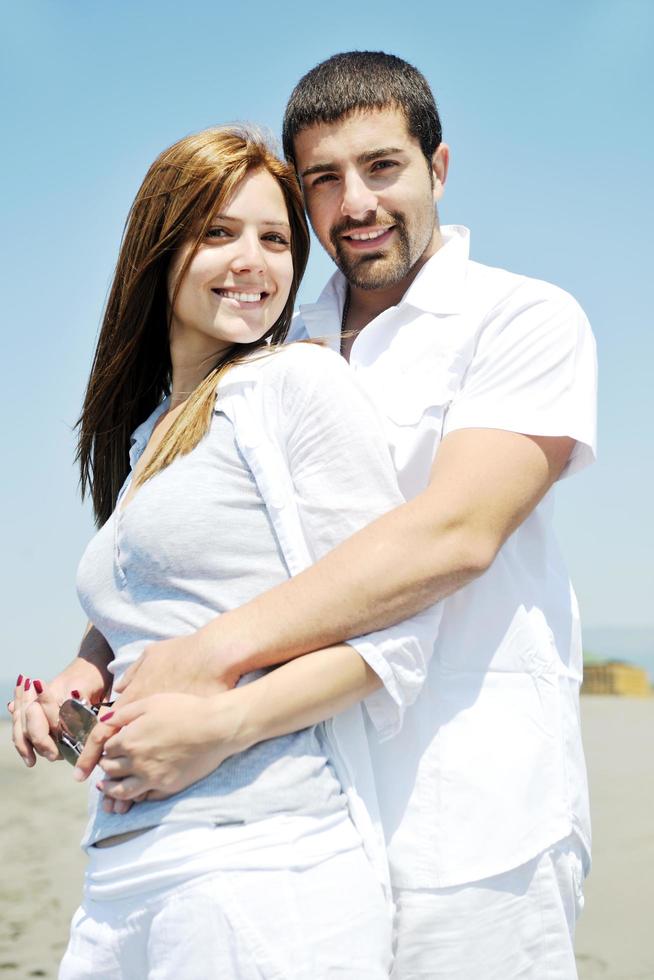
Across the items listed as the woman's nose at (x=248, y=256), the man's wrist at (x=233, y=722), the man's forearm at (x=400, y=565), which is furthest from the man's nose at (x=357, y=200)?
the man's wrist at (x=233, y=722)

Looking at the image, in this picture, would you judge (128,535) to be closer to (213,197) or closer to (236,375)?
(236,375)

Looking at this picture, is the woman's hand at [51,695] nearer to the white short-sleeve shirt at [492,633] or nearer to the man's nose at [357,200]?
the white short-sleeve shirt at [492,633]

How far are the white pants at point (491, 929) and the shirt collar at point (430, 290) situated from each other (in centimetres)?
119

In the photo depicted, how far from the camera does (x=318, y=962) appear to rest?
169cm

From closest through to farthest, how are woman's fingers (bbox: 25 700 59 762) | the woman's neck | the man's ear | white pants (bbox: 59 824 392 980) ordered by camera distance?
white pants (bbox: 59 824 392 980) < woman's fingers (bbox: 25 700 59 762) < the woman's neck < the man's ear

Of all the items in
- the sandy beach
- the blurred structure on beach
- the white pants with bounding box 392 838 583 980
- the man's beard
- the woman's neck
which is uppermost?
the man's beard

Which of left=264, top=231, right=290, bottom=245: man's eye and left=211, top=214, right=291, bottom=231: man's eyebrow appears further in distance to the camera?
left=264, top=231, right=290, bottom=245: man's eye

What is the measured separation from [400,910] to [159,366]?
1369 millimetres

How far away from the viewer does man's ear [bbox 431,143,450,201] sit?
285 centimetres

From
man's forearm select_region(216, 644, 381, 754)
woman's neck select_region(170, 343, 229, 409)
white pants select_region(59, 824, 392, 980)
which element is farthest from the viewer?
woman's neck select_region(170, 343, 229, 409)

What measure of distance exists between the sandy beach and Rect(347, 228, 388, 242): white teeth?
4.75m

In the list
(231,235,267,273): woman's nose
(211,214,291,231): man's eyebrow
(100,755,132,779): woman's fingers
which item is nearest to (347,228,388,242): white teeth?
(211,214,291,231): man's eyebrow

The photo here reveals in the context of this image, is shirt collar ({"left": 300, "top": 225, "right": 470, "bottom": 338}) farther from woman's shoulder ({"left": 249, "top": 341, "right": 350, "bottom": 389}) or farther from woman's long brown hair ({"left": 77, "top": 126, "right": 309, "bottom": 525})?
woman's shoulder ({"left": 249, "top": 341, "right": 350, "bottom": 389})

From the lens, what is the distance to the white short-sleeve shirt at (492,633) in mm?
2035
